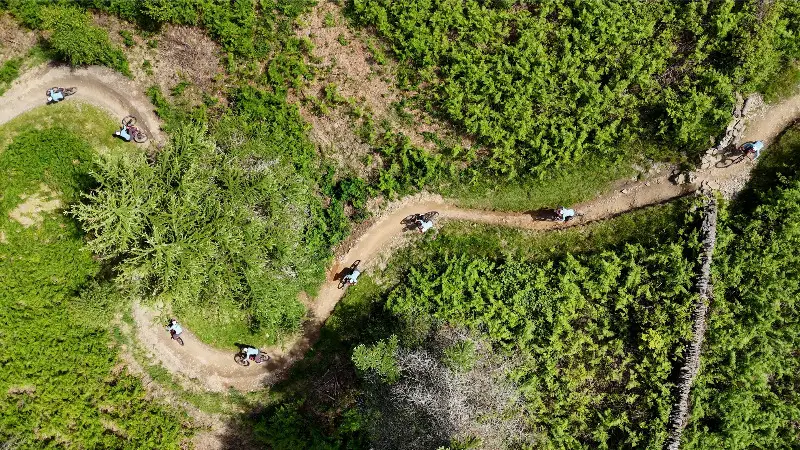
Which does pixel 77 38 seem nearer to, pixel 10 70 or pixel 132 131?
pixel 10 70

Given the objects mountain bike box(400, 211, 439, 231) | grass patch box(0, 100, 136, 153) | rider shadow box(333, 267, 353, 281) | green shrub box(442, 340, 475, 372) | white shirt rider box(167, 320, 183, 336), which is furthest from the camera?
rider shadow box(333, 267, 353, 281)

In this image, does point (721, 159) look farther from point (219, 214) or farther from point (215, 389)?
point (215, 389)

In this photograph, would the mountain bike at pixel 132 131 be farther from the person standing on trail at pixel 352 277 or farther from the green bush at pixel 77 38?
the person standing on trail at pixel 352 277

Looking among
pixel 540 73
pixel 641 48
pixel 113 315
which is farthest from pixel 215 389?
pixel 641 48

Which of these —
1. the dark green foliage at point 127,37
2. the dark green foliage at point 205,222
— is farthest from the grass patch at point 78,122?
the dark green foliage at point 205,222

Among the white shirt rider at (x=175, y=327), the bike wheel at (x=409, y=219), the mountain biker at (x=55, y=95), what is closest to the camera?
the mountain biker at (x=55, y=95)

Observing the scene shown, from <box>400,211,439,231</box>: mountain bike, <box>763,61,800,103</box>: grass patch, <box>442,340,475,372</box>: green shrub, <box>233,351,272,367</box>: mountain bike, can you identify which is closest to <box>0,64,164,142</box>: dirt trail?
<box>233,351,272,367</box>: mountain bike

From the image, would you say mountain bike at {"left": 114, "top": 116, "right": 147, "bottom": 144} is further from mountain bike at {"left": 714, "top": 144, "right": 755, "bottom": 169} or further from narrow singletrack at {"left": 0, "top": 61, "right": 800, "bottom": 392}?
mountain bike at {"left": 714, "top": 144, "right": 755, "bottom": 169}
